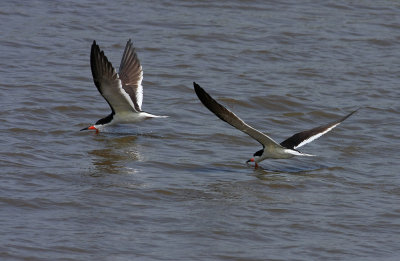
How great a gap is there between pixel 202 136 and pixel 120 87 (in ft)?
3.93

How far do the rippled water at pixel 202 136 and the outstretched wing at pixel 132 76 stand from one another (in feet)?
1.52

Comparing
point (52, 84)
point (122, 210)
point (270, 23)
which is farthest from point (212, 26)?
point (122, 210)

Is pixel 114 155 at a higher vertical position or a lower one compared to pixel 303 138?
lower

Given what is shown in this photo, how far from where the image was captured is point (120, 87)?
407 inches

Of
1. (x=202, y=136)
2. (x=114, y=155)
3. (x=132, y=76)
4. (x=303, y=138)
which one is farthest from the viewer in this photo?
(x=132, y=76)

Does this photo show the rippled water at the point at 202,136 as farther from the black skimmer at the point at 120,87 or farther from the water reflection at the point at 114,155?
the black skimmer at the point at 120,87

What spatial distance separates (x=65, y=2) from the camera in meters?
16.6

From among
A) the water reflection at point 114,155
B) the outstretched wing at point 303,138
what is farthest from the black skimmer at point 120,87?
the outstretched wing at point 303,138

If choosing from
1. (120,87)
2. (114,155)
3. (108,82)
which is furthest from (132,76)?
(114,155)

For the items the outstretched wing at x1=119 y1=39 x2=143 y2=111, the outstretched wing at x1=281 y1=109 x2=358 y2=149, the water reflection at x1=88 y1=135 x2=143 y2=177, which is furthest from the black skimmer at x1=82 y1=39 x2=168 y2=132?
the outstretched wing at x1=281 y1=109 x2=358 y2=149

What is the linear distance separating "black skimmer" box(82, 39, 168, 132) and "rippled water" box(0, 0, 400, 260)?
0.83ft

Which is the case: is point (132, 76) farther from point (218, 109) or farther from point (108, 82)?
point (218, 109)

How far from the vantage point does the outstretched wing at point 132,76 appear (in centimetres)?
1128

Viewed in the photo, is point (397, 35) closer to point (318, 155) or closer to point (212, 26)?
point (212, 26)
